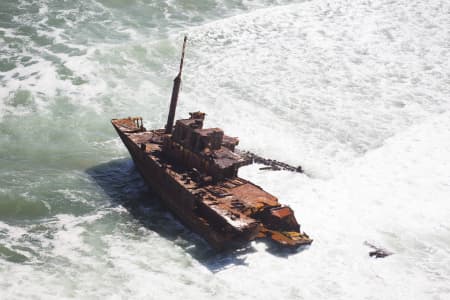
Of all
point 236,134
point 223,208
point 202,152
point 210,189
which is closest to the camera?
point 223,208

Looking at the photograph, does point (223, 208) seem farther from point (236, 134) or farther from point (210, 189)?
point (236, 134)

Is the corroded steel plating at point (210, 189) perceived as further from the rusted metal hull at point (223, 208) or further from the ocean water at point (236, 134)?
the ocean water at point (236, 134)

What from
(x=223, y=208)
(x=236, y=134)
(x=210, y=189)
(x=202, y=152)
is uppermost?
(x=202, y=152)

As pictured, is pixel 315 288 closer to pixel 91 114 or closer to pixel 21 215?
pixel 21 215

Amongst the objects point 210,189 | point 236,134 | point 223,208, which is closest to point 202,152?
point 210,189

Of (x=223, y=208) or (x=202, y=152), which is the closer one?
(x=223, y=208)

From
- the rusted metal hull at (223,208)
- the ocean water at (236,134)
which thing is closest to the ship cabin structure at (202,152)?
the rusted metal hull at (223,208)

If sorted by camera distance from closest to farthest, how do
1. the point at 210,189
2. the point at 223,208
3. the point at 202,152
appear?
the point at 223,208
the point at 210,189
the point at 202,152
